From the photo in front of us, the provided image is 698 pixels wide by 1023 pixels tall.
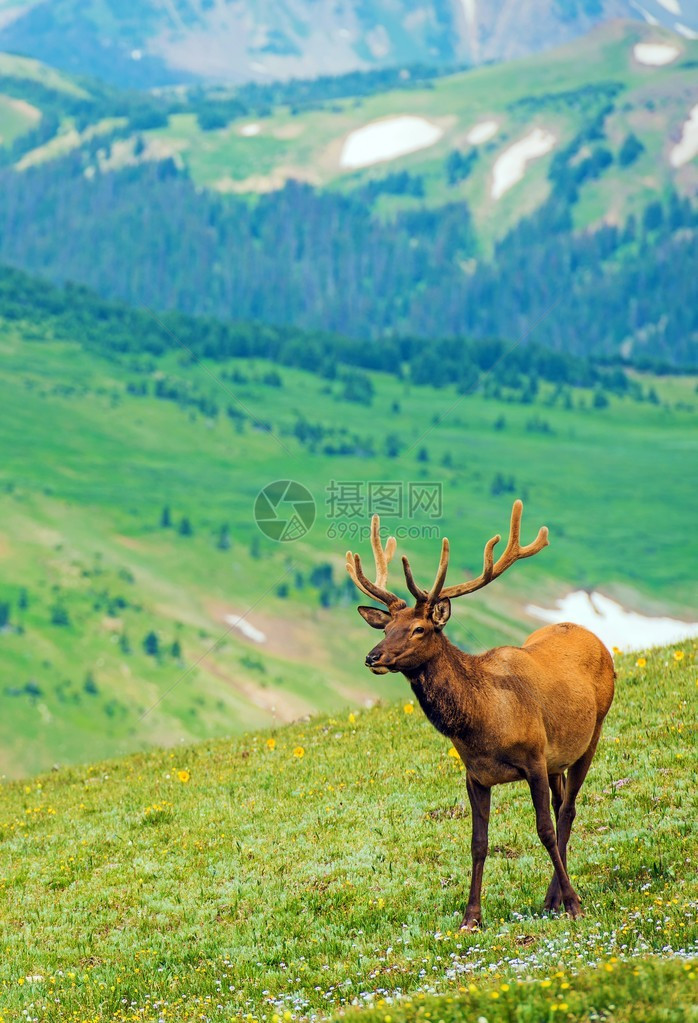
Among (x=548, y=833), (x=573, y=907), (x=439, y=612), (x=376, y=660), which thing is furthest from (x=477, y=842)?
(x=439, y=612)

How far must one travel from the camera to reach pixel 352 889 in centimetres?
1772

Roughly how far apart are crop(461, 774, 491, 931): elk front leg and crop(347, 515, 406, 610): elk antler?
7.20 feet

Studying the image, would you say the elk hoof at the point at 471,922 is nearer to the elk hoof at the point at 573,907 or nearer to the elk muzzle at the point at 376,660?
the elk hoof at the point at 573,907

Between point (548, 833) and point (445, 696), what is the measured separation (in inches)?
73.9

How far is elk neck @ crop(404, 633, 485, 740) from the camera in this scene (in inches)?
627

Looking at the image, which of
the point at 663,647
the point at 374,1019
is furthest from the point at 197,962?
the point at 663,647

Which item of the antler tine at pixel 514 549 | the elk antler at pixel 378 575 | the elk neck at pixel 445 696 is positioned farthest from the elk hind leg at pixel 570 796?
the elk antler at pixel 378 575

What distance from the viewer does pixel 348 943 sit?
53.2 ft

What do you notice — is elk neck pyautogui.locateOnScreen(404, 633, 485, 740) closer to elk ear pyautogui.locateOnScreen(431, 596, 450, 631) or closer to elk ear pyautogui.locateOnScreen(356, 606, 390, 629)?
elk ear pyautogui.locateOnScreen(431, 596, 450, 631)

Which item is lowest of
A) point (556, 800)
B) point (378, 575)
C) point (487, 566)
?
point (556, 800)

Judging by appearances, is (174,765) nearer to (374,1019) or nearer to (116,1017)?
(116,1017)

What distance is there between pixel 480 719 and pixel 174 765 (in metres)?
11.1

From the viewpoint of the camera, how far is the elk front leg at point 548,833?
622 inches

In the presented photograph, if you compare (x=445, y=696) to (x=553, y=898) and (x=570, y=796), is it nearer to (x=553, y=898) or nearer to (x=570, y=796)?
(x=570, y=796)
